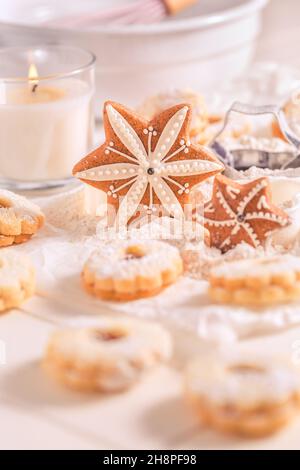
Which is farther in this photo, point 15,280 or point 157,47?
point 157,47

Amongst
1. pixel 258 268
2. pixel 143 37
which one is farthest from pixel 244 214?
pixel 143 37

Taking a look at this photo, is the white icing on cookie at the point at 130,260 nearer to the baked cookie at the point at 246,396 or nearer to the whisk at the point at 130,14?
the baked cookie at the point at 246,396

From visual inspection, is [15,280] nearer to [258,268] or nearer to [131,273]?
[131,273]

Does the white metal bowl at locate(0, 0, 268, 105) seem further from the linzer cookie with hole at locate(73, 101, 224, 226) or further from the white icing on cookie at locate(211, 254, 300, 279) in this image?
the white icing on cookie at locate(211, 254, 300, 279)

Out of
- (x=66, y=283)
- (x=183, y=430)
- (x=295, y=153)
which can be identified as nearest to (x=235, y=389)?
(x=183, y=430)
